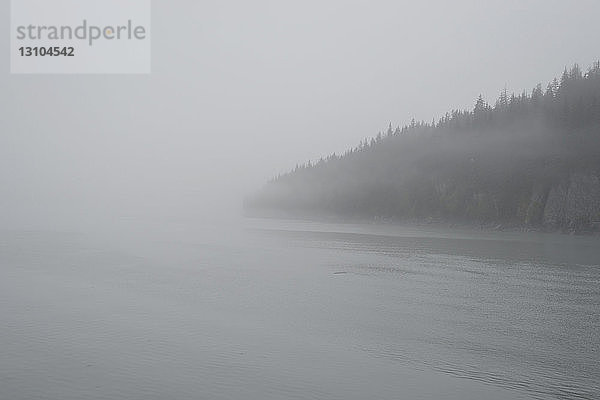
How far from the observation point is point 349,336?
2666 cm

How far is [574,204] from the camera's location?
108 m

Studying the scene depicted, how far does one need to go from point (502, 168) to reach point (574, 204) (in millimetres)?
27832

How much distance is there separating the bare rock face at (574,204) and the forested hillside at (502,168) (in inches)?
7.8

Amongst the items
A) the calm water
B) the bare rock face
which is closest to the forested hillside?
the bare rock face

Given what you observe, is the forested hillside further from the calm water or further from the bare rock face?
the calm water

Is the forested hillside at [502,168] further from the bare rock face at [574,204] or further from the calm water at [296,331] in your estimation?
the calm water at [296,331]

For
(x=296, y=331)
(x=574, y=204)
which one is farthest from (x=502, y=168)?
(x=296, y=331)

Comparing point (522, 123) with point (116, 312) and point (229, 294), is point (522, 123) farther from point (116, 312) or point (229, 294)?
point (116, 312)

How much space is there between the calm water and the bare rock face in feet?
186

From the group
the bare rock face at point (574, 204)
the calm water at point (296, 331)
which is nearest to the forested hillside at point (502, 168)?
the bare rock face at point (574, 204)

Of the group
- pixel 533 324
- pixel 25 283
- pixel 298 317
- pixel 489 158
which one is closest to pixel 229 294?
pixel 298 317

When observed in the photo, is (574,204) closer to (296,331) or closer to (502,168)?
(502,168)

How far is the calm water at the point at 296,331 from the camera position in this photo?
63.9 feet

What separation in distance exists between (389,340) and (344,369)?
5.43 meters
